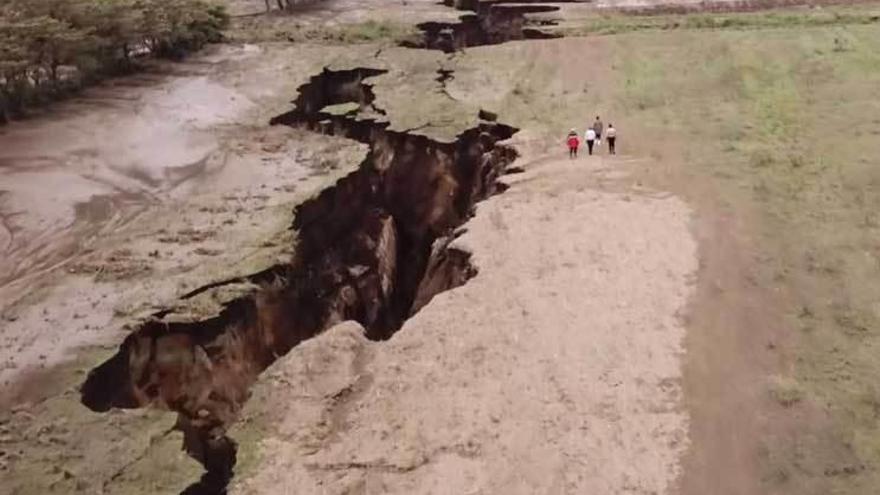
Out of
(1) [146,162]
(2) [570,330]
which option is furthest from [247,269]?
(1) [146,162]

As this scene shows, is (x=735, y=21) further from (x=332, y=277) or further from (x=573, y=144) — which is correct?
(x=332, y=277)

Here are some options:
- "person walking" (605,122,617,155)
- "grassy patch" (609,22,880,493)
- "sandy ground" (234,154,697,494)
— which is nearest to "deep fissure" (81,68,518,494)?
"sandy ground" (234,154,697,494)

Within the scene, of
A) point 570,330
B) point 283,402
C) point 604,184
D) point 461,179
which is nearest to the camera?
point 283,402

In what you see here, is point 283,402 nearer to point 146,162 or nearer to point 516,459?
point 516,459

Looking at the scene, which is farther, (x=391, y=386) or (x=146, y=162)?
(x=146, y=162)

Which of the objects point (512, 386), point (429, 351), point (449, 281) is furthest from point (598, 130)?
point (512, 386)
